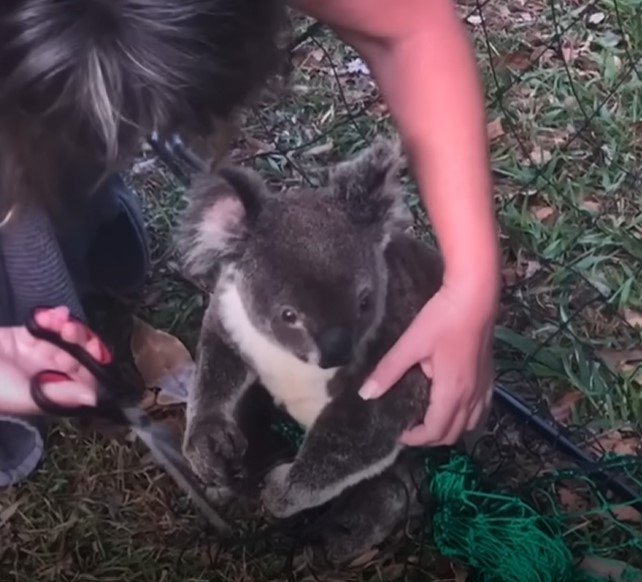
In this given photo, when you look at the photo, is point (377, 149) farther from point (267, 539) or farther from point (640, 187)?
point (640, 187)

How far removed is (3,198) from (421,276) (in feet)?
1.09

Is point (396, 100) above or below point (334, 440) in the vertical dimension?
above

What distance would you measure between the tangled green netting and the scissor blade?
20 centimetres

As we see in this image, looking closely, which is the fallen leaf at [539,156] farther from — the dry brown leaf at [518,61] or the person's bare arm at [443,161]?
the person's bare arm at [443,161]

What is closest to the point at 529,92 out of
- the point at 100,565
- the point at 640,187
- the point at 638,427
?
the point at 640,187

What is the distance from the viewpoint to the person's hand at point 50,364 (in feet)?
3.21

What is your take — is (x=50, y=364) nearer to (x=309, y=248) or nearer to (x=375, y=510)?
(x=309, y=248)

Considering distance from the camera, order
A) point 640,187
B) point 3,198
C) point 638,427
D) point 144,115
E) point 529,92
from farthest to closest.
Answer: point 529,92
point 640,187
point 638,427
point 3,198
point 144,115

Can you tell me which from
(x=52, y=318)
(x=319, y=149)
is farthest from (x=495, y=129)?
(x=52, y=318)

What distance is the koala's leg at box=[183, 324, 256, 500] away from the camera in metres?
1.04

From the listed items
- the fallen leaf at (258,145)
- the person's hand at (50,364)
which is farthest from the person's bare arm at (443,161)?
the fallen leaf at (258,145)

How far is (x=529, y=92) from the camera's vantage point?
1.69m

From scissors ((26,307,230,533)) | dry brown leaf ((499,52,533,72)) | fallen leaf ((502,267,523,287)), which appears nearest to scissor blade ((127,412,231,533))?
scissors ((26,307,230,533))

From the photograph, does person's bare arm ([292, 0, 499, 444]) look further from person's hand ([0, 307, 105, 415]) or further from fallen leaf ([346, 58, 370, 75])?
fallen leaf ([346, 58, 370, 75])
